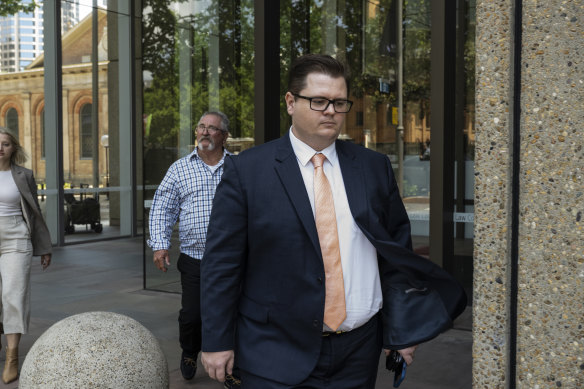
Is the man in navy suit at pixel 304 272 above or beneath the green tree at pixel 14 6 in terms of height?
beneath

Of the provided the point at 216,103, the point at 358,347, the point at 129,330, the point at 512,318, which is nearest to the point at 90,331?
the point at 129,330

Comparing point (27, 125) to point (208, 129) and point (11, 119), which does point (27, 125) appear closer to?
point (11, 119)

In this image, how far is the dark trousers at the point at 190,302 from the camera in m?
5.12

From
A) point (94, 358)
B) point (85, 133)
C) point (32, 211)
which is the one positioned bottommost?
point (94, 358)

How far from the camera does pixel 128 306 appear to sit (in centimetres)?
823

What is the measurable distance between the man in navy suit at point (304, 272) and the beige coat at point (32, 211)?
12.0 feet

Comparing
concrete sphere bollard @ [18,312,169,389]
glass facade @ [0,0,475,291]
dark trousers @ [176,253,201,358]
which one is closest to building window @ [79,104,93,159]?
glass facade @ [0,0,475,291]

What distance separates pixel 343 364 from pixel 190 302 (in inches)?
107

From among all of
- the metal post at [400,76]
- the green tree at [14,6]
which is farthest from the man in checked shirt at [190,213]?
the green tree at [14,6]

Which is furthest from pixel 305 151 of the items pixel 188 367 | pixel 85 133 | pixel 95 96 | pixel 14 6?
pixel 14 6

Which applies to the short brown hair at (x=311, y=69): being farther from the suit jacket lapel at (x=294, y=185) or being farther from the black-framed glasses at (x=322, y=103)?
the suit jacket lapel at (x=294, y=185)

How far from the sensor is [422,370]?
554 centimetres

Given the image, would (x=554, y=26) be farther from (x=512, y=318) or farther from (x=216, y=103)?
(x=216, y=103)

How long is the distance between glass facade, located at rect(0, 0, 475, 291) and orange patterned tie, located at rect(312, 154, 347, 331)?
2.60 meters
